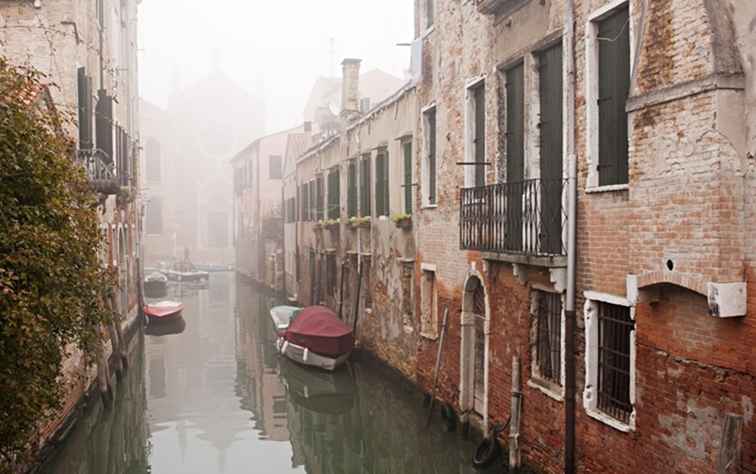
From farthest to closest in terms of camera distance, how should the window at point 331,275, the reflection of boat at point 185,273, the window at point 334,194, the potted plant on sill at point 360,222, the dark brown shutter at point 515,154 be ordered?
the reflection of boat at point 185,273
the window at point 331,275
the window at point 334,194
the potted plant on sill at point 360,222
the dark brown shutter at point 515,154

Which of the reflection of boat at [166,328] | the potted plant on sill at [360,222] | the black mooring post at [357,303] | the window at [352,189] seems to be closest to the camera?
the potted plant on sill at [360,222]

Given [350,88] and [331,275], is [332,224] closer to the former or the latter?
[331,275]

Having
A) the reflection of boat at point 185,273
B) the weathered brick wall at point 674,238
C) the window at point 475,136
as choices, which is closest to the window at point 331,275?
the window at point 475,136

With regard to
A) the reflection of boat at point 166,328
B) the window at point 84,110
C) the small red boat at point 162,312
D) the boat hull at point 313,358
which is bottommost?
the reflection of boat at point 166,328

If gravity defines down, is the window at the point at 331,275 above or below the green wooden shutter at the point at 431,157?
below

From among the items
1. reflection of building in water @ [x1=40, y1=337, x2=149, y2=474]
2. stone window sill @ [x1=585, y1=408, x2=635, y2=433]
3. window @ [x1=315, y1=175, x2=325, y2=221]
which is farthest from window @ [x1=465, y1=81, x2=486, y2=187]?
window @ [x1=315, y1=175, x2=325, y2=221]

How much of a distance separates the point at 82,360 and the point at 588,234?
9574 mm

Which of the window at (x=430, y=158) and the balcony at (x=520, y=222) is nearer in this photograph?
the balcony at (x=520, y=222)

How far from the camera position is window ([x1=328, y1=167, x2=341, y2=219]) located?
72.7 feet

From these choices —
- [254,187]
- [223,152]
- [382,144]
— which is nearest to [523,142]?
[382,144]

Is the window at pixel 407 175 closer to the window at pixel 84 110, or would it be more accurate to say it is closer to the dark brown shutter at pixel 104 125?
the window at pixel 84 110

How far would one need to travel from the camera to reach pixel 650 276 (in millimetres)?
6723

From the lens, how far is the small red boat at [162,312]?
25.3 metres

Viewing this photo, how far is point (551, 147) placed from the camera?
8945 millimetres
